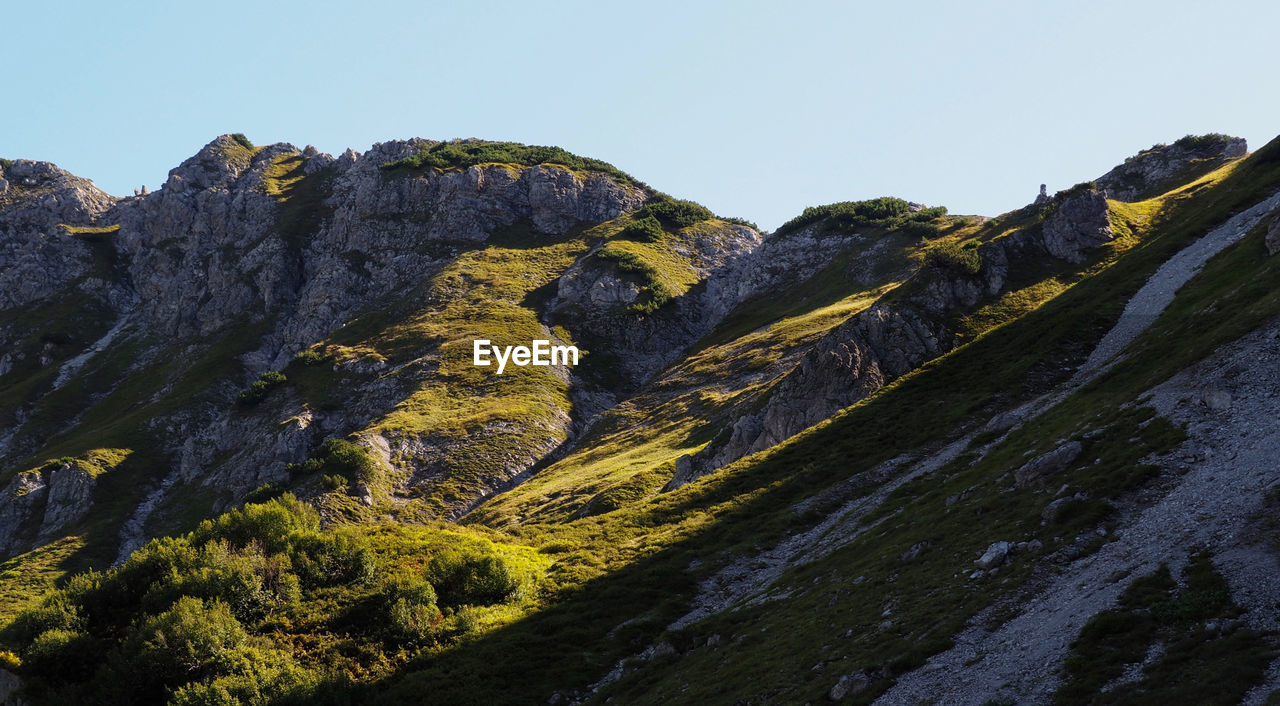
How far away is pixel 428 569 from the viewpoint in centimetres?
4259

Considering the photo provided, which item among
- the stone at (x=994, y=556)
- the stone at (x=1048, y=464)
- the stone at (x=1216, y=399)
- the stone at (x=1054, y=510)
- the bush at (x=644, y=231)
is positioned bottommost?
the stone at (x=994, y=556)

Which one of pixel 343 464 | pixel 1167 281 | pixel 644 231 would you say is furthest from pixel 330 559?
pixel 644 231

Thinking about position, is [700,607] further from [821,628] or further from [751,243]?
[751,243]

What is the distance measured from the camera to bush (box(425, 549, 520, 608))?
136 feet

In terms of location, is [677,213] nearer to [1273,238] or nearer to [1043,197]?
[1043,197]

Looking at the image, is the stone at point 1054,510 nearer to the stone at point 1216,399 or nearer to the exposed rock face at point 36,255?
the stone at point 1216,399

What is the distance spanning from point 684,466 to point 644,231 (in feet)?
308

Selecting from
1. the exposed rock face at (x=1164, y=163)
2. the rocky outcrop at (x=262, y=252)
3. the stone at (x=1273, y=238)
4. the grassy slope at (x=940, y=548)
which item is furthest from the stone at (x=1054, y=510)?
the rocky outcrop at (x=262, y=252)

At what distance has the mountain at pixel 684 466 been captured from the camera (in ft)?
81.4

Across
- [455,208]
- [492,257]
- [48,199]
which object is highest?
[48,199]

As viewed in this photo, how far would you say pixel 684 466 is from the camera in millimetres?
68500

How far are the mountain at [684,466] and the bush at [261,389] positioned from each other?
376mm

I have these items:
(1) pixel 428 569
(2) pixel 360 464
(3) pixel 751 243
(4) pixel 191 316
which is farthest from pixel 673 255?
(1) pixel 428 569

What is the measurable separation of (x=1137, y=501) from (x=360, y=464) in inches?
3031
